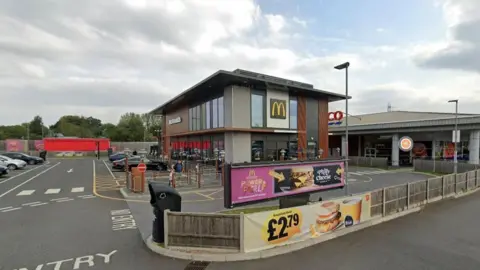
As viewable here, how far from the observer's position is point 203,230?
791 centimetres

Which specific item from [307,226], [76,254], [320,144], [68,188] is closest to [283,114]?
[320,144]

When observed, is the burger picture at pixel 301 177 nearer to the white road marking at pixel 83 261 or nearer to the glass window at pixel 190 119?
the white road marking at pixel 83 261

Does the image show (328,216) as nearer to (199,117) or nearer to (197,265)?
(197,265)

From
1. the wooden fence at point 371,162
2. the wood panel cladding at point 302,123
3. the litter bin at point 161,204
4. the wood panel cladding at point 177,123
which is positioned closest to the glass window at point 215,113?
the wood panel cladding at point 177,123

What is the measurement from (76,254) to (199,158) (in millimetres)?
25760

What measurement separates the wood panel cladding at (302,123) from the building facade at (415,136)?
3969 millimetres

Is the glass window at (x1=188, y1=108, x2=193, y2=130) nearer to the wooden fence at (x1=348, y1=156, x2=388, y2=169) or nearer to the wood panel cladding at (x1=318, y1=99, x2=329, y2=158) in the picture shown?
the wood panel cladding at (x1=318, y1=99, x2=329, y2=158)

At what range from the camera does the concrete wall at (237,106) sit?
26203 mm

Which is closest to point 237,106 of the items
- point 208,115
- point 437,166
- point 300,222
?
point 208,115

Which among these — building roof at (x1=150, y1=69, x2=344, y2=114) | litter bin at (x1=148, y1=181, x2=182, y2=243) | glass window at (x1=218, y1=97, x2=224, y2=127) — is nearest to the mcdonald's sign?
building roof at (x1=150, y1=69, x2=344, y2=114)

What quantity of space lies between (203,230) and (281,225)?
2.14 metres

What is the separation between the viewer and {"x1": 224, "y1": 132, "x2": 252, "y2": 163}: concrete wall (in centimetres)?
2664

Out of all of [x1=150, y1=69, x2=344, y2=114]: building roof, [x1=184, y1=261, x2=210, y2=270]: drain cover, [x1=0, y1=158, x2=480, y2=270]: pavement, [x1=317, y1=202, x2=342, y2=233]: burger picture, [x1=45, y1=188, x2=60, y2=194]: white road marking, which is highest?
[x1=150, y1=69, x2=344, y2=114]: building roof

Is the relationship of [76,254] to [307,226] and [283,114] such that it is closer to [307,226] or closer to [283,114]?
[307,226]
